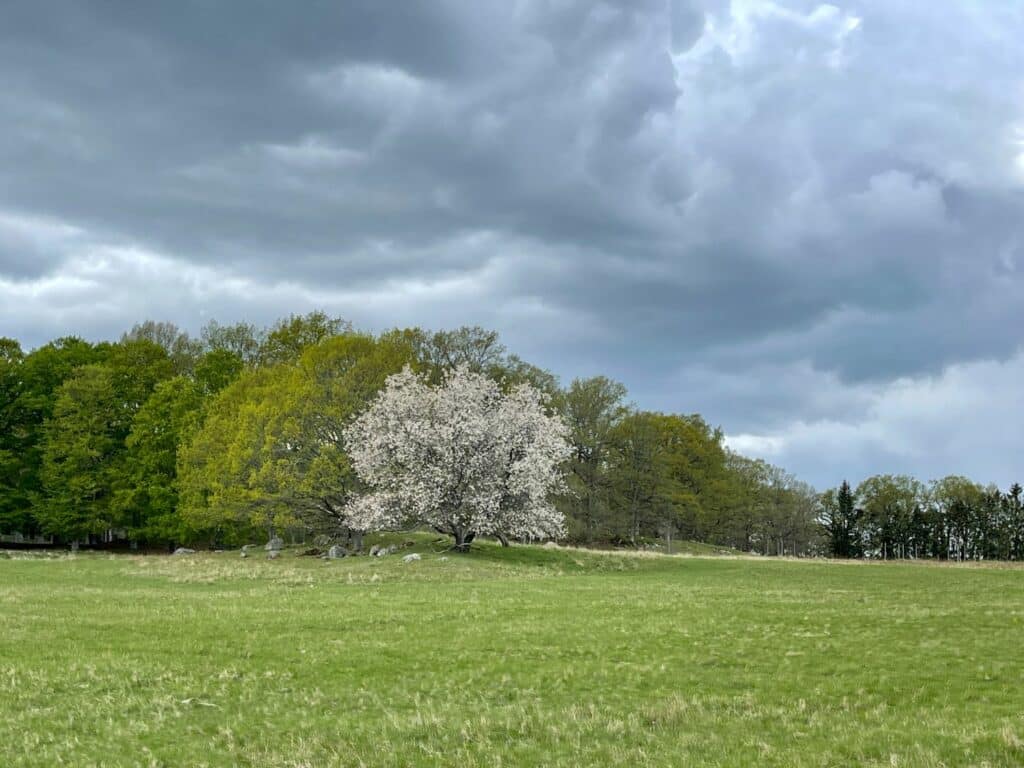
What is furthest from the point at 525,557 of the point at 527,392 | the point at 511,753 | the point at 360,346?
the point at 511,753

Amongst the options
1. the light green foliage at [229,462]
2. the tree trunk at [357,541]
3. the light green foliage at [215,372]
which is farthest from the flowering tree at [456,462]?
the light green foliage at [215,372]

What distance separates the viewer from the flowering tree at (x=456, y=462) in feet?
183

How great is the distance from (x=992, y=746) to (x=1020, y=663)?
8.25 m

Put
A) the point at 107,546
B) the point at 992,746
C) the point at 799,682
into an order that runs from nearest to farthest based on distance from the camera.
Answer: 1. the point at 992,746
2. the point at 799,682
3. the point at 107,546

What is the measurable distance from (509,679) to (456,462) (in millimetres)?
39673

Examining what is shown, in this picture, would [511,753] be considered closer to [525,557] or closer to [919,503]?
[525,557]

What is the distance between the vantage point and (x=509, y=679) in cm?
1631

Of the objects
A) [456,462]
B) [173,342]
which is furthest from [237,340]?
[456,462]

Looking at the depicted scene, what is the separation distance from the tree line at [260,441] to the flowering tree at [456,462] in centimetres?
360

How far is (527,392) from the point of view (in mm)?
60062

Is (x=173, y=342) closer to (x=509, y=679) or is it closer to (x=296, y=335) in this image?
(x=296, y=335)

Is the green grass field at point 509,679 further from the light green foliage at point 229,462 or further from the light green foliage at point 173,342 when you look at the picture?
the light green foliage at point 173,342

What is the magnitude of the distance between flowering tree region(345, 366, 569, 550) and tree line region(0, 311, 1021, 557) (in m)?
3.60

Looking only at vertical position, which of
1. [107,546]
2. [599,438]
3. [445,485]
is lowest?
[107,546]
